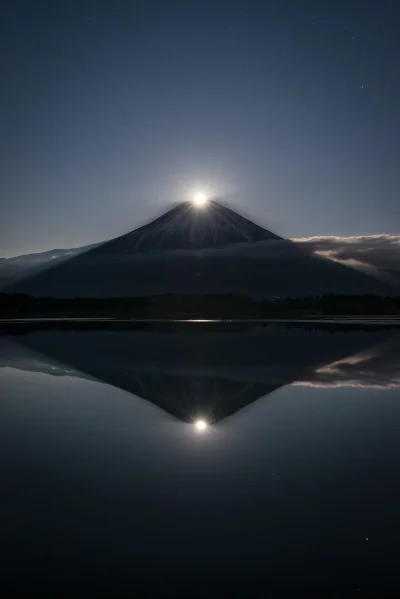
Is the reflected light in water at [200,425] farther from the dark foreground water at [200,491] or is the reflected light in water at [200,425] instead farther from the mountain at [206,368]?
the mountain at [206,368]

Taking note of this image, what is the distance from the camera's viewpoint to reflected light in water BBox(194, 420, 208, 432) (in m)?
14.8

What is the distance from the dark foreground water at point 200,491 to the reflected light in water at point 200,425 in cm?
15

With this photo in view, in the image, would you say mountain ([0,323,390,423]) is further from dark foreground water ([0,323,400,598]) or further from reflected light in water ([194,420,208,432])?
reflected light in water ([194,420,208,432])

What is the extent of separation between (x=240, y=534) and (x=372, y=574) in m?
1.76

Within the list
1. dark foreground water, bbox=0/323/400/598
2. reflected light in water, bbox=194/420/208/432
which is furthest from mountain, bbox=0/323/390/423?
reflected light in water, bbox=194/420/208/432

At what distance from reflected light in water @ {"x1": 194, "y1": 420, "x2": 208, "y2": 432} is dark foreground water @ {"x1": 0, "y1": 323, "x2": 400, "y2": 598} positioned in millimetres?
154

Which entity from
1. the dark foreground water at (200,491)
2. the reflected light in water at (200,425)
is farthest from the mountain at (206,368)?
the reflected light in water at (200,425)

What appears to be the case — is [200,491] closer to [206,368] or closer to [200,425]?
[200,425]

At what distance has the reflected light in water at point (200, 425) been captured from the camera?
48.5 ft

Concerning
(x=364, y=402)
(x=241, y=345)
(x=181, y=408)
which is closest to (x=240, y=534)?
(x=181, y=408)

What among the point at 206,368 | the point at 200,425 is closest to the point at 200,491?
the point at 200,425

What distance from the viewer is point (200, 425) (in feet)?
49.8

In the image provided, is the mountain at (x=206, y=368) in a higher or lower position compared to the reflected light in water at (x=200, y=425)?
higher

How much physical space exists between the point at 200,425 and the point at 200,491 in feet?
18.9
